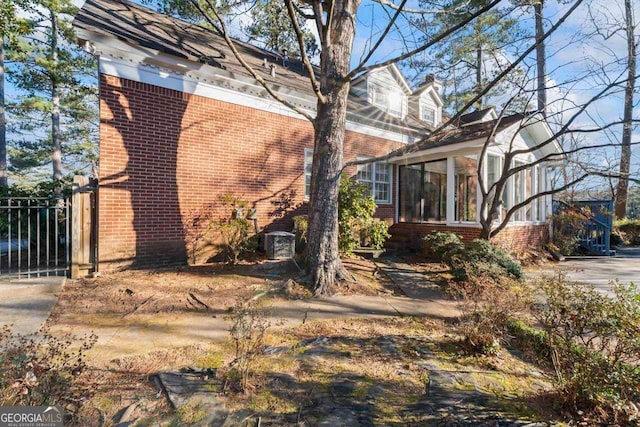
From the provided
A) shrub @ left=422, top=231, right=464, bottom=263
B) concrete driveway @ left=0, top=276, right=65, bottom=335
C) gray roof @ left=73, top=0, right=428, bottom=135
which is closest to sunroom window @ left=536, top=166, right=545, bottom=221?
gray roof @ left=73, top=0, right=428, bottom=135

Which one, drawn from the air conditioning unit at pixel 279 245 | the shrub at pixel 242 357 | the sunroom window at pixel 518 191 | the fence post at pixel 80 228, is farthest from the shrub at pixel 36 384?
the sunroom window at pixel 518 191

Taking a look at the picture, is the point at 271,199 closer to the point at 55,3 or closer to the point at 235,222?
the point at 235,222

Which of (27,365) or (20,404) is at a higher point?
(27,365)

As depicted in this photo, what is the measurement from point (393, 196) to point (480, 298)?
8079 millimetres

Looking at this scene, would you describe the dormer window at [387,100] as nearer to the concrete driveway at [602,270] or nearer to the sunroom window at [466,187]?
the sunroom window at [466,187]

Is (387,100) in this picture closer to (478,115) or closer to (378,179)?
(478,115)

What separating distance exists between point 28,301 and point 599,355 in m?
7.12

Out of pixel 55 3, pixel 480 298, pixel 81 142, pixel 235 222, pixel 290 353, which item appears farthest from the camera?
pixel 81 142

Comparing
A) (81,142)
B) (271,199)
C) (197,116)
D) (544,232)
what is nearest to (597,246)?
(544,232)

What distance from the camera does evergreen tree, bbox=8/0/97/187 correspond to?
1559 cm

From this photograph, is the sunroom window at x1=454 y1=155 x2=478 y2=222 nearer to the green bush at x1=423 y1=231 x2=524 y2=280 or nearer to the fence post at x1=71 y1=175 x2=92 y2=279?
the green bush at x1=423 y1=231 x2=524 y2=280

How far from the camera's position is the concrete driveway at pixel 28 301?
155 inches

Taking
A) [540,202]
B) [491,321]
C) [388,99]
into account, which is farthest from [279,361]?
[388,99]

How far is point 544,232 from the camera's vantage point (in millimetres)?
10836
